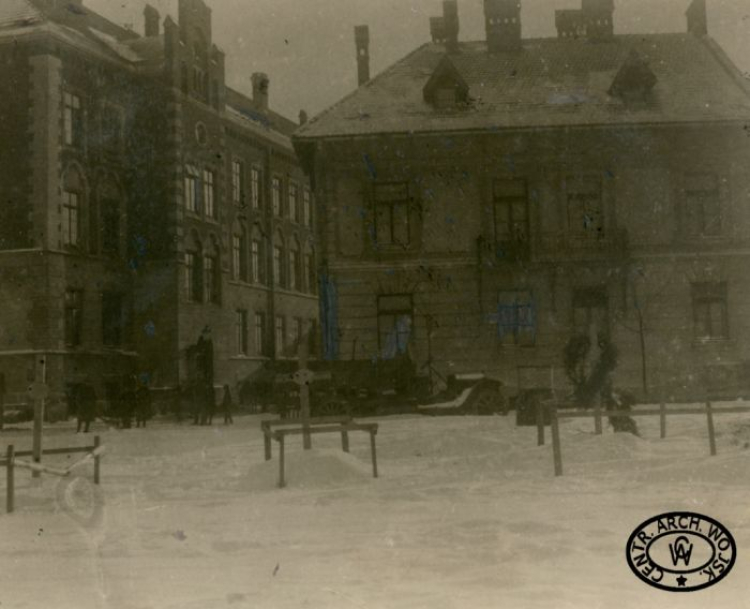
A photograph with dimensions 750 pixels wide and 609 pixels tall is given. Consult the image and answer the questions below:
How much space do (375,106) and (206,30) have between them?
14.5 m

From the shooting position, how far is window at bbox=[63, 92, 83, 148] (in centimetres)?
1389

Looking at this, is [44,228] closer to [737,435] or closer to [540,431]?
[540,431]

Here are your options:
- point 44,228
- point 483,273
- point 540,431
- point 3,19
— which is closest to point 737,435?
point 540,431

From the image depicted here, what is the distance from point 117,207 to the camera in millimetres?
11602

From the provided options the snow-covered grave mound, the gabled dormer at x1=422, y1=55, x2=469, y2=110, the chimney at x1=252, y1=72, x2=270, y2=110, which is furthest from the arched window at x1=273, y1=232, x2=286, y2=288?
the gabled dormer at x1=422, y1=55, x2=469, y2=110

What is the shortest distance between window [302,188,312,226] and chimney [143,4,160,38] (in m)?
13.7

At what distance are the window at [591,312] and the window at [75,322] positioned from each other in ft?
29.6

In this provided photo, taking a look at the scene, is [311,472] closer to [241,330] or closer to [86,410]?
[241,330]

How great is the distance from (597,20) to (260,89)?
22.3ft

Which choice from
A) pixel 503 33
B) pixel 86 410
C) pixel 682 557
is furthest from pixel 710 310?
pixel 682 557

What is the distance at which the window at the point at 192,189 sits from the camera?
10759 millimetres

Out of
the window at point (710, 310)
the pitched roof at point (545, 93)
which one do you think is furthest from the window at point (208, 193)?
the window at point (710, 310)

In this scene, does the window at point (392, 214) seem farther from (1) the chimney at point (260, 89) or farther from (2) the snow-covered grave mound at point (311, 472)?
(1) the chimney at point (260, 89)

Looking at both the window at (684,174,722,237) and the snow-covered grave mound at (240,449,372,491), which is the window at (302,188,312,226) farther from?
the snow-covered grave mound at (240,449,372,491)
